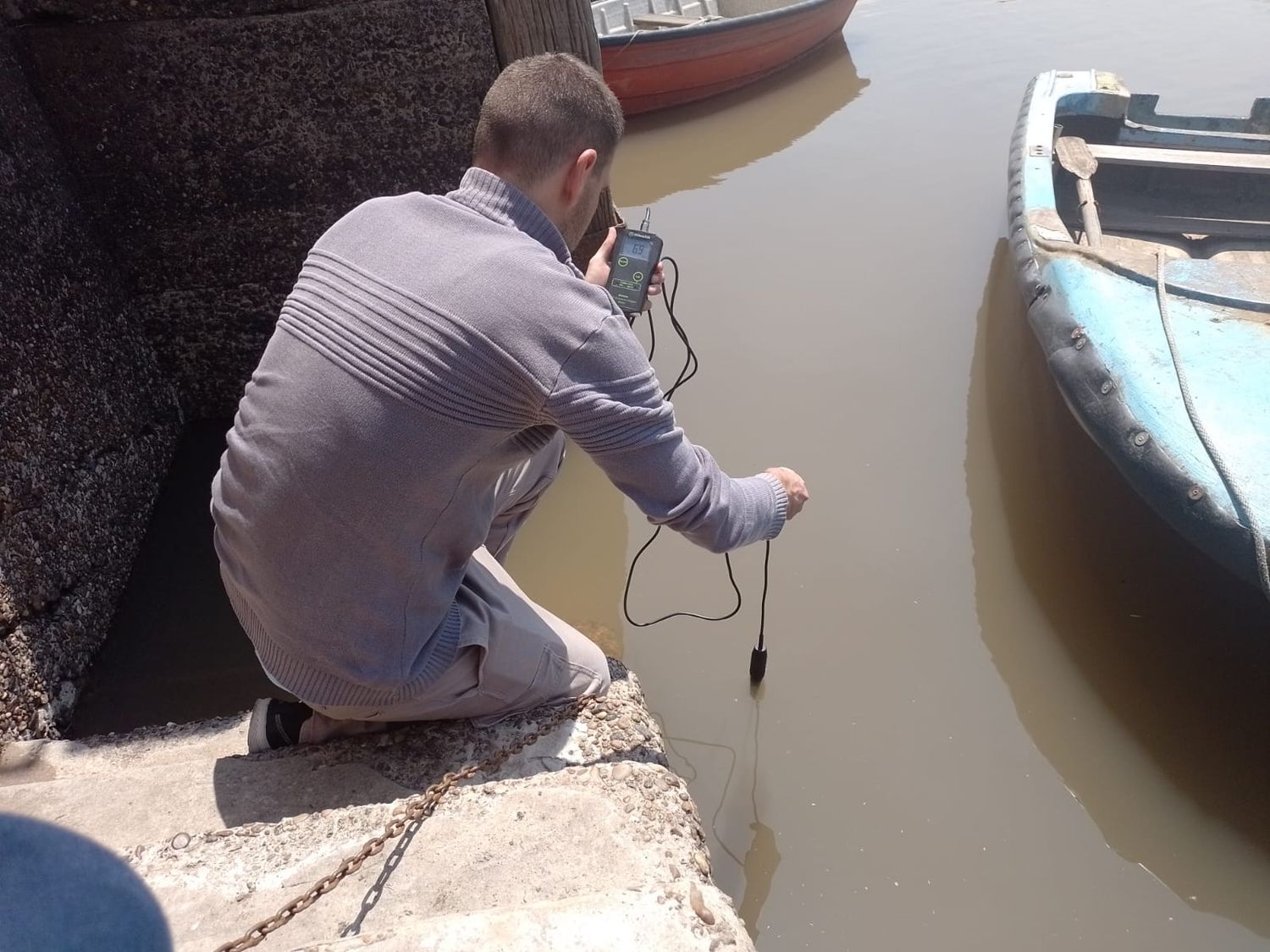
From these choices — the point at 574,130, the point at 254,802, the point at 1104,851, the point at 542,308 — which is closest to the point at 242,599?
the point at 254,802

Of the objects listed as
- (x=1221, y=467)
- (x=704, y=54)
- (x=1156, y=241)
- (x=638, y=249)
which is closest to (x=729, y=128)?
(x=704, y=54)

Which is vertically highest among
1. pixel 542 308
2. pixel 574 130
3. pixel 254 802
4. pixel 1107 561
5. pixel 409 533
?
pixel 574 130

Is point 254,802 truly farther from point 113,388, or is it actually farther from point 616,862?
point 113,388

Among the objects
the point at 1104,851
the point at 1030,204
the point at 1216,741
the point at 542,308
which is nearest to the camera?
the point at 542,308

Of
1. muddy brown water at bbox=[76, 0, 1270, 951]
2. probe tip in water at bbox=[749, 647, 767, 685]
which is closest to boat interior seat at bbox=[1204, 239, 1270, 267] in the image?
muddy brown water at bbox=[76, 0, 1270, 951]

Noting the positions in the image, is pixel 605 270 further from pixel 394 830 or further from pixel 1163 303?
pixel 1163 303

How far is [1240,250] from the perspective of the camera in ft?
14.9

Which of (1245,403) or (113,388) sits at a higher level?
(113,388)

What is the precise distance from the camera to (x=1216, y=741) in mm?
2674

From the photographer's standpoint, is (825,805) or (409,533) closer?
(409,533)

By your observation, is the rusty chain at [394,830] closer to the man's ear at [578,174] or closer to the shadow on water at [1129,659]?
the man's ear at [578,174]

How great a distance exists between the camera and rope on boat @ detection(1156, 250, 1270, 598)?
2.33 m

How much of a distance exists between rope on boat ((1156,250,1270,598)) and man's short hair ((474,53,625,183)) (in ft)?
6.78

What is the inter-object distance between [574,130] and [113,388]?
7.59 ft
